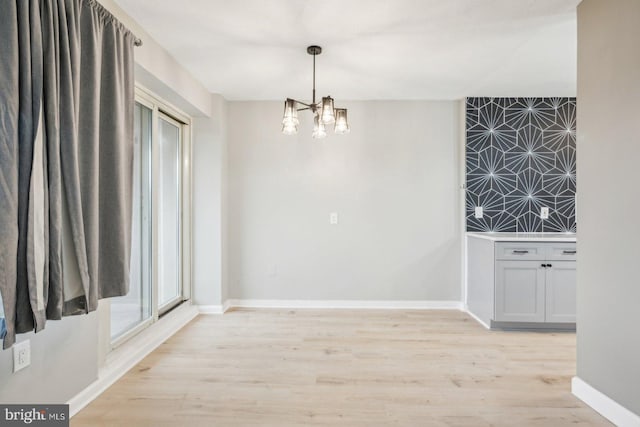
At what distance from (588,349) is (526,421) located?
575 mm

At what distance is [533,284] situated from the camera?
133 inches

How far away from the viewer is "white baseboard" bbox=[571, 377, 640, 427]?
71.9 inches

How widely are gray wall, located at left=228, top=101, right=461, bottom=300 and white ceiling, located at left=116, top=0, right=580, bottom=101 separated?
456mm

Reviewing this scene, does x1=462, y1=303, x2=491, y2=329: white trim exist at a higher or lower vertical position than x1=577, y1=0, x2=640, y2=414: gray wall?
lower

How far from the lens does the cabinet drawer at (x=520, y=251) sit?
336 centimetres

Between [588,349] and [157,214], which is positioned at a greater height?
[157,214]

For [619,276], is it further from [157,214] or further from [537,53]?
[157,214]

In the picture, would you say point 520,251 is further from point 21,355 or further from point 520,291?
point 21,355

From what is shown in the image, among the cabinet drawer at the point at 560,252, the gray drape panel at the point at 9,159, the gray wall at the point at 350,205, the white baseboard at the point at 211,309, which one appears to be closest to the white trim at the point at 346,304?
the gray wall at the point at 350,205

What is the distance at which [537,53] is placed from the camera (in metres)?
2.90

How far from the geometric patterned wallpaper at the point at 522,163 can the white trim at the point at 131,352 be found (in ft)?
10.8

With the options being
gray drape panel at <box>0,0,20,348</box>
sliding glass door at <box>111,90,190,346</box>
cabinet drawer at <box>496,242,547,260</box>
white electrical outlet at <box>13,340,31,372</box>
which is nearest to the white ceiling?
sliding glass door at <box>111,90,190,346</box>

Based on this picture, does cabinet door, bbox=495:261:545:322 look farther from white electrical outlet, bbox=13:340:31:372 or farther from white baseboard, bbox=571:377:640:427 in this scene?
white electrical outlet, bbox=13:340:31:372

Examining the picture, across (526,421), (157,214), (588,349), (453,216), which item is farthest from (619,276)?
(157,214)
